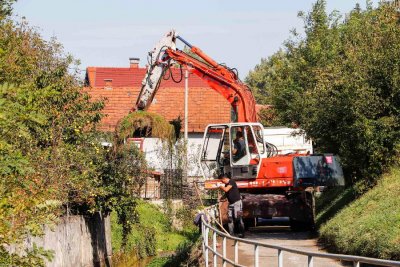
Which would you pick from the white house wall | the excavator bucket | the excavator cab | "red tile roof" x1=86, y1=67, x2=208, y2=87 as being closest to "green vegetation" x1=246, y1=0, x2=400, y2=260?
the excavator cab

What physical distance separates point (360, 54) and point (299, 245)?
6.34 m

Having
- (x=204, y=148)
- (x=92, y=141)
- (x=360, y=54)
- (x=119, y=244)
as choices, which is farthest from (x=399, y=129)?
Answer: (x=119, y=244)

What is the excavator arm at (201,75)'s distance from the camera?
32625 mm

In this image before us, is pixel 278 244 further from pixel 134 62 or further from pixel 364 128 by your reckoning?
pixel 134 62

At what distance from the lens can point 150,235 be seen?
38188 millimetres

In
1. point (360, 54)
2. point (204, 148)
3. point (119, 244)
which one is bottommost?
point (119, 244)

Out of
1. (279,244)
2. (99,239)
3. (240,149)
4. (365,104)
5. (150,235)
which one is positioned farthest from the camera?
(150,235)

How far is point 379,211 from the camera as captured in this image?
70.1 ft

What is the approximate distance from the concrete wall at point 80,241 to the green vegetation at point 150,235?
96 cm

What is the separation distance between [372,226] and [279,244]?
18.6ft

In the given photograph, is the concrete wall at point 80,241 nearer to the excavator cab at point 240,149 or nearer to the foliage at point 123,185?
the foliage at point 123,185

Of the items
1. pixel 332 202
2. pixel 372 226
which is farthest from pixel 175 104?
pixel 372 226

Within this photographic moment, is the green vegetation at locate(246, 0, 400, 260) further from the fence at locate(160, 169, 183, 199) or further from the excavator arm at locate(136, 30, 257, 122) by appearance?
the fence at locate(160, 169, 183, 199)

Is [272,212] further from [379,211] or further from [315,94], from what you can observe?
[379,211]
